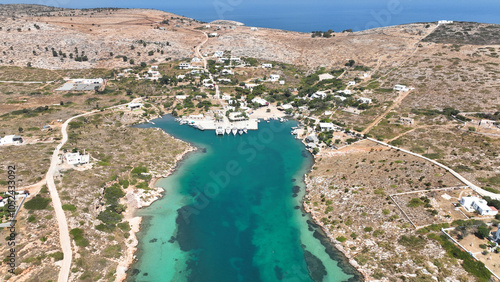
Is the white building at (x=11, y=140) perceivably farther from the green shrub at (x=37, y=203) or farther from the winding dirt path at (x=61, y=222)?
the green shrub at (x=37, y=203)

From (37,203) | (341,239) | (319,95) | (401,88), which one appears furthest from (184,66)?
(341,239)

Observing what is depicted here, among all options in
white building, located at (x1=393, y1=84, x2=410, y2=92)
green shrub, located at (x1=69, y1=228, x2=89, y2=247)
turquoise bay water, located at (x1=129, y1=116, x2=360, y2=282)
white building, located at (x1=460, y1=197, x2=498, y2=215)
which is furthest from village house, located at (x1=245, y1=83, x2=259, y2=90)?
green shrub, located at (x1=69, y1=228, x2=89, y2=247)

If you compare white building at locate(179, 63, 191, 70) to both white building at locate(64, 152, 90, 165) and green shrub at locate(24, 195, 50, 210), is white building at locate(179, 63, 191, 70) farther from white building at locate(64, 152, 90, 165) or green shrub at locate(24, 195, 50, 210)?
green shrub at locate(24, 195, 50, 210)

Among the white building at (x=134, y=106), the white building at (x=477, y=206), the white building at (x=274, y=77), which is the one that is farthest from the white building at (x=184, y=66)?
the white building at (x=477, y=206)

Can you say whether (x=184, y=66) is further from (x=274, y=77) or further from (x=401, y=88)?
(x=401, y=88)

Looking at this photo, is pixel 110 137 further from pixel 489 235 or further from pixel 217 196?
pixel 489 235
